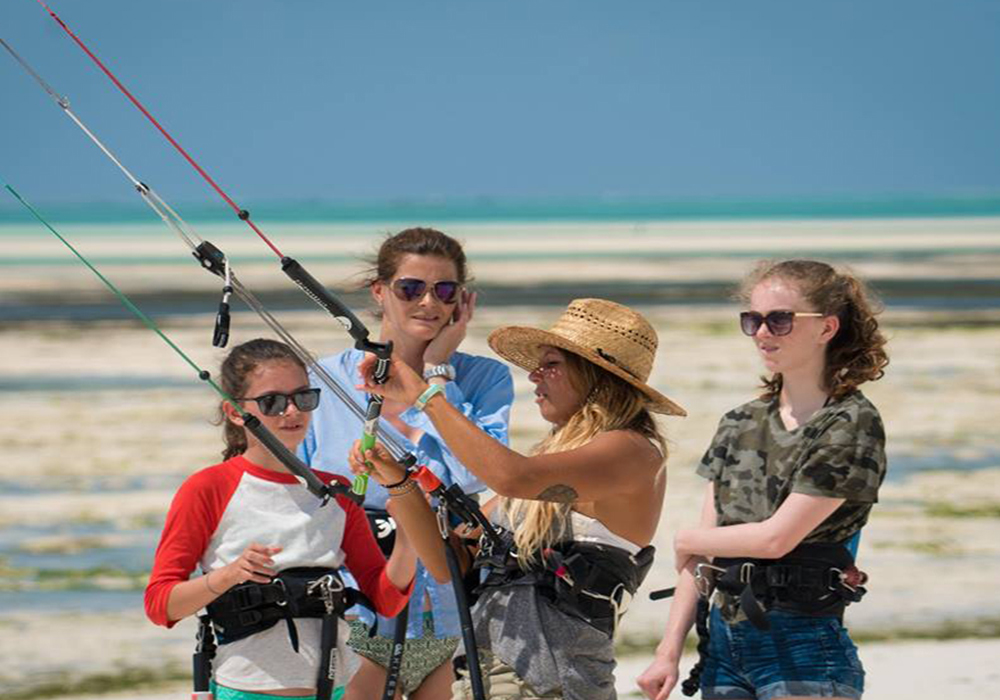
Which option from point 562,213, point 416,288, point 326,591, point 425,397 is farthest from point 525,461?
point 562,213

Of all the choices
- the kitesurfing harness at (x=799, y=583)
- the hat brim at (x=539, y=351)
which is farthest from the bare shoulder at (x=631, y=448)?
the kitesurfing harness at (x=799, y=583)

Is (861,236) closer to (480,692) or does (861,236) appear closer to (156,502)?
(156,502)

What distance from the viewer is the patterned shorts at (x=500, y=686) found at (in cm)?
338

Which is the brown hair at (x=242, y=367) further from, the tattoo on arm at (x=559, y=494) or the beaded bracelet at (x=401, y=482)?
the tattoo on arm at (x=559, y=494)

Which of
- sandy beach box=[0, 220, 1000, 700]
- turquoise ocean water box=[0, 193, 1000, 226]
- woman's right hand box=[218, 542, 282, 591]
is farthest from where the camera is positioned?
turquoise ocean water box=[0, 193, 1000, 226]

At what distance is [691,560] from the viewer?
376cm

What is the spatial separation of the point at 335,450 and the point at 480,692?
1.09m

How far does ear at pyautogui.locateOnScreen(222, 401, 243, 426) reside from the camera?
3.56m

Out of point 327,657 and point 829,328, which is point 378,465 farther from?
point 829,328

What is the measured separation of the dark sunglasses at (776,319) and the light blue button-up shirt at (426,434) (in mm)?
749

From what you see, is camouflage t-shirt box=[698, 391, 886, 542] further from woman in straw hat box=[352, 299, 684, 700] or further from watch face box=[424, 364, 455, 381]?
watch face box=[424, 364, 455, 381]

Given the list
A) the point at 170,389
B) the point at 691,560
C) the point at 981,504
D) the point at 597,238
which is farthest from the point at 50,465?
the point at 597,238

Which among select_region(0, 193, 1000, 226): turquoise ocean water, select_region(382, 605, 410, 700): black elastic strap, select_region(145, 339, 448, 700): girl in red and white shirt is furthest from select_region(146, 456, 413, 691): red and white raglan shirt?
select_region(0, 193, 1000, 226): turquoise ocean water

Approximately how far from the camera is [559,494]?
3400mm
